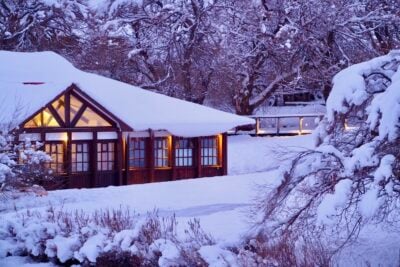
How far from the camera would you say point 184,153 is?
1182 inches

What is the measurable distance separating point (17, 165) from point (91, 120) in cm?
866

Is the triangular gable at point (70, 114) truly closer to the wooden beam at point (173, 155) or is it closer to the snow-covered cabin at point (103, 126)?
the snow-covered cabin at point (103, 126)

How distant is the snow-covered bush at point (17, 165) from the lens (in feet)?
57.1

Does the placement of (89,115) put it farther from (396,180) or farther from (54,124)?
(396,180)

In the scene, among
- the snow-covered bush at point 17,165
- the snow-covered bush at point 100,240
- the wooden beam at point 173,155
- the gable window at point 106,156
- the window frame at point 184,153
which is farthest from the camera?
the window frame at point 184,153

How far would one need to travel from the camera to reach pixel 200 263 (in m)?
11.4

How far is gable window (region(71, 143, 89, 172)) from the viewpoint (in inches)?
1072

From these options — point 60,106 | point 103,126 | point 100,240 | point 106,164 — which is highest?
point 60,106

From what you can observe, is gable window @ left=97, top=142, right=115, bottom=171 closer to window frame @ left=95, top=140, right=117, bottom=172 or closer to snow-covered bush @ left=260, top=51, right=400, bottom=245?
window frame @ left=95, top=140, right=117, bottom=172

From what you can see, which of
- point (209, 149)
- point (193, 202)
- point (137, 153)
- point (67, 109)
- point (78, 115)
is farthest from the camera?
point (209, 149)

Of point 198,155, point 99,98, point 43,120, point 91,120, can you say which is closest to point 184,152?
point 198,155

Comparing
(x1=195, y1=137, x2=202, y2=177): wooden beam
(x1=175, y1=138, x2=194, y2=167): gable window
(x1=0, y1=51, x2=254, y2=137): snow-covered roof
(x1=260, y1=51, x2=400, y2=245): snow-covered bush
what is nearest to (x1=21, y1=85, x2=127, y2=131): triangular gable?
(x1=0, y1=51, x2=254, y2=137): snow-covered roof

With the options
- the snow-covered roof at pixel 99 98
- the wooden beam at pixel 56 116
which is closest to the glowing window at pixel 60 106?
the wooden beam at pixel 56 116

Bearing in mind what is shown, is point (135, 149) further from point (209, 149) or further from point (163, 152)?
point (209, 149)
